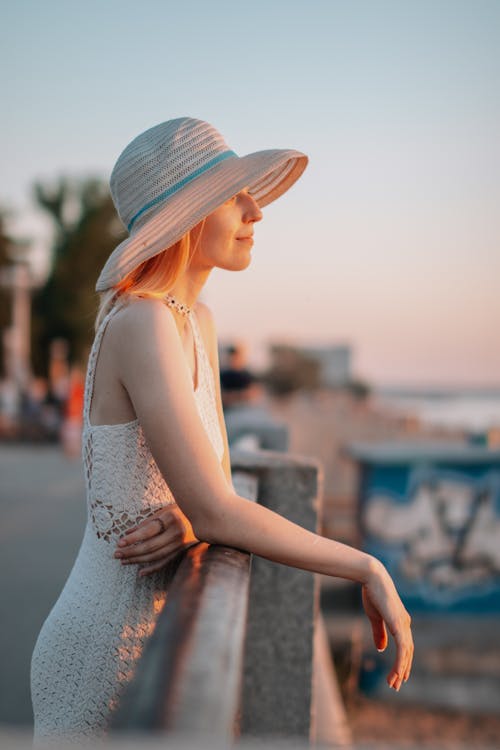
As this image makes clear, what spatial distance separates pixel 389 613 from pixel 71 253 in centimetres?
4509

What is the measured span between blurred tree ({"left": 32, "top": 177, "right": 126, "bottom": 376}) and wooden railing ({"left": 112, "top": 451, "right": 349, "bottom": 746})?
140ft

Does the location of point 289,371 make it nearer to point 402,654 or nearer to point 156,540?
point 402,654

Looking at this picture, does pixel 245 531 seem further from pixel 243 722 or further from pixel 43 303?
pixel 43 303

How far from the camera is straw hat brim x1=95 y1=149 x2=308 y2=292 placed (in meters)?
1.72

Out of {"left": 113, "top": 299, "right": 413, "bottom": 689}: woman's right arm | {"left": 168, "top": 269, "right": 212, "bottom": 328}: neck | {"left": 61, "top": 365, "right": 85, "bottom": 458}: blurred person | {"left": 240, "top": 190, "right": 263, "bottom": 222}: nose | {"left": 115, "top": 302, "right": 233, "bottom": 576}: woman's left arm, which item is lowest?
{"left": 61, "top": 365, "right": 85, "bottom": 458}: blurred person

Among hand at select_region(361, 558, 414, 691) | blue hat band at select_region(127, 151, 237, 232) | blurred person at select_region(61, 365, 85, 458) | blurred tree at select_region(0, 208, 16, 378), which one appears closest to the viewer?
hand at select_region(361, 558, 414, 691)

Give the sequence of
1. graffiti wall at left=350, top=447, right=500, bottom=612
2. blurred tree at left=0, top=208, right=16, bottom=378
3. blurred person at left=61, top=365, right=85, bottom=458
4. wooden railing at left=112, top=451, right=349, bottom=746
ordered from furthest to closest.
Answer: blurred tree at left=0, top=208, right=16, bottom=378
blurred person at left=61, top=365, right=85, bottom=458
graffiti wall at left=350, top=447, right=500, bottom=612
wooden railing at left=112, top=451, right=349, bottom=746

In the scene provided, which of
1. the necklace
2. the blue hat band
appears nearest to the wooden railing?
the necklace

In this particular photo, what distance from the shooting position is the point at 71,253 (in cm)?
4516

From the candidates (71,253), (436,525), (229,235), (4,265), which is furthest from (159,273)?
(71,253)

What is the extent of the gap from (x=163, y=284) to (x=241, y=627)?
0.84 m

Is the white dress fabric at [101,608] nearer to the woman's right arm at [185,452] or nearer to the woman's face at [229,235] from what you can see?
the woman's right arm at [185,452]

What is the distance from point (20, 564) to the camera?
7.64 m

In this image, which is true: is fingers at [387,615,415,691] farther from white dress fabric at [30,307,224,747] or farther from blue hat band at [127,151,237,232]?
blue hat band at [127,151,237,232]
